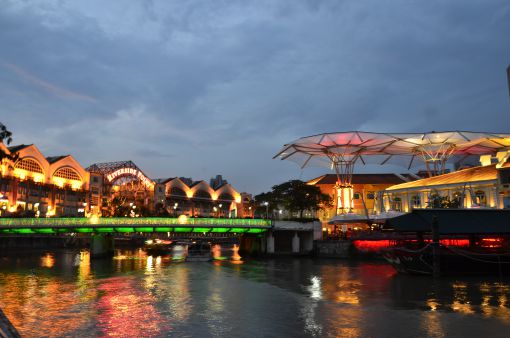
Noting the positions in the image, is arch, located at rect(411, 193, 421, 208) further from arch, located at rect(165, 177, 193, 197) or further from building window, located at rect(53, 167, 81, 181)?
arch, located at rect(165, 177, 193, 197)

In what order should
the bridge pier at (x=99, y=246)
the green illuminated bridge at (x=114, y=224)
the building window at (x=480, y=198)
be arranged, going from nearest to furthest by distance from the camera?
the green illuminated bridge at (x=114, y=224) → the building window at (x=480, y=198) → the bridge pier at (x=99, y=246)

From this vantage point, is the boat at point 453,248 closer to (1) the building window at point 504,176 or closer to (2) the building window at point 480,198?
(1) the building window at point 504,176

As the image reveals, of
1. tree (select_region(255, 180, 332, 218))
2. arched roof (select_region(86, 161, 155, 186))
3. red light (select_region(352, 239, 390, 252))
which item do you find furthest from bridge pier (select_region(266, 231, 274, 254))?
arched roof (select_region(86, 161, 155, 186))

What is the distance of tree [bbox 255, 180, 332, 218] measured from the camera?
319 ft

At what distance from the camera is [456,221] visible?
165 feet

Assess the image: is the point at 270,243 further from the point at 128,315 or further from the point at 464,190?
the point at 128,315

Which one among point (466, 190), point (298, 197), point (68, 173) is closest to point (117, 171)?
point (68, 173)

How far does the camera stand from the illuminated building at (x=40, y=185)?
106 m

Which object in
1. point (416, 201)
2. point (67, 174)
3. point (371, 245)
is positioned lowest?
point (371, 245)

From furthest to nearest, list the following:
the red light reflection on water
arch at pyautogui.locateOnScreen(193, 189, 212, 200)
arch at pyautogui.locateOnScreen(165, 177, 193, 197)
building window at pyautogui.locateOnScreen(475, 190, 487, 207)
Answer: arch at pyautogui.locateOnScreen(193, 189, 212, 200) → arch at pyautogui.locateOnScreen(165, 177, 193, 197) → building window at pyautogui.locateOnScreen(475, 190, 487, 207) → the red light reflection on water

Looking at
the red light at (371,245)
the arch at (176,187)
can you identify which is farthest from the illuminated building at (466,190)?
the arch at (176,187)

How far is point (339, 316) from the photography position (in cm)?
2575

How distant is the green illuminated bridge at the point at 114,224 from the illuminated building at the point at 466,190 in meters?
33.4

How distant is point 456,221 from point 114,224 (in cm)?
5185
